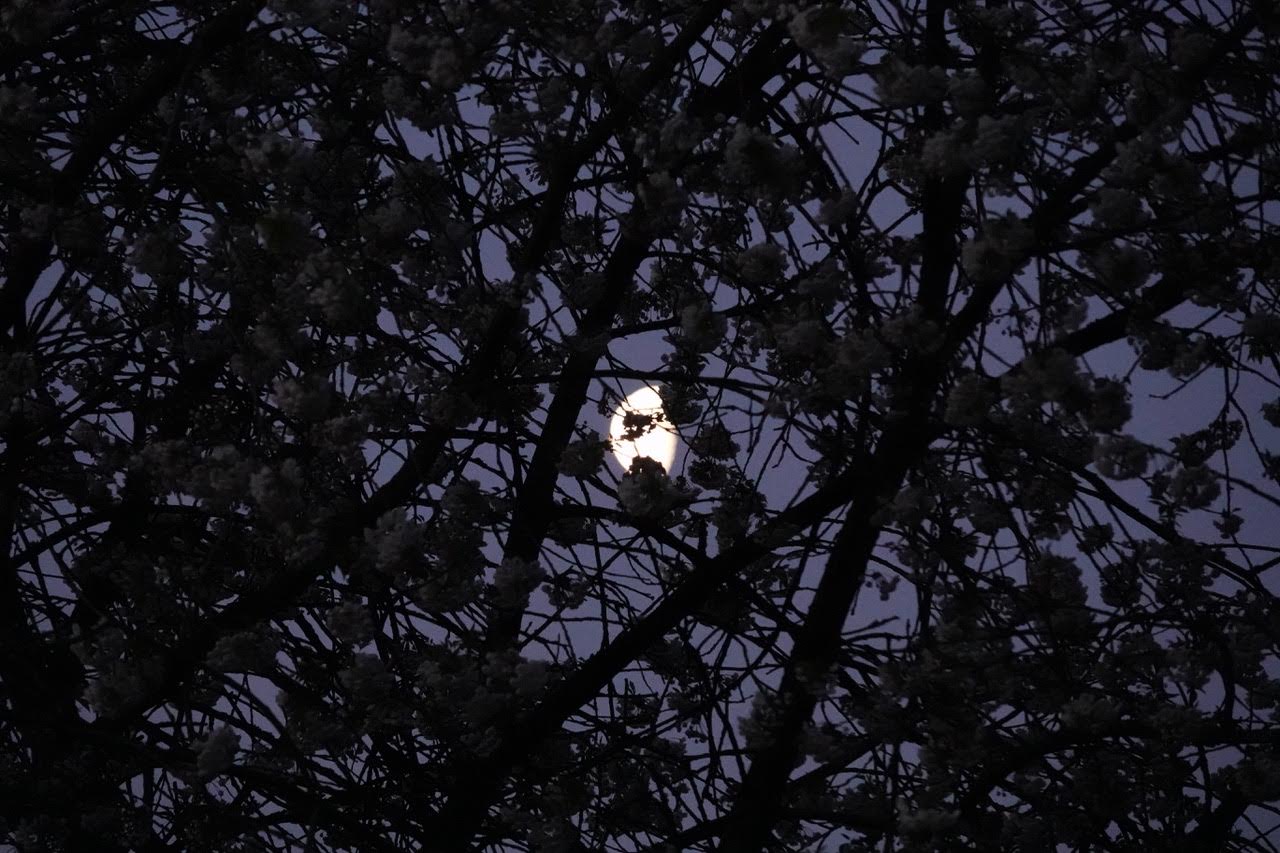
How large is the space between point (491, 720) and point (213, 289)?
129cm

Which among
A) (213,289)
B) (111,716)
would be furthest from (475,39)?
(111,716)

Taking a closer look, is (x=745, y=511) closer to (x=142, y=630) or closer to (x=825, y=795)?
(x=825, y=795)

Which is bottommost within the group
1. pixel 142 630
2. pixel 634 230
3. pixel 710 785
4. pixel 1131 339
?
pixel 142 630

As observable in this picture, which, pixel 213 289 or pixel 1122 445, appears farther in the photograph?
pixel 213 289

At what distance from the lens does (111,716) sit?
10.8 feet

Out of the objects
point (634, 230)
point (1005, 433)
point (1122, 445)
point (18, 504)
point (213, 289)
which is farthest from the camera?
point (18, 504)

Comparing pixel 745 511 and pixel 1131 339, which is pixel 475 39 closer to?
pixel 745 511

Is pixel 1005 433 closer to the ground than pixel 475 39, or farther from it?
closer to the ground

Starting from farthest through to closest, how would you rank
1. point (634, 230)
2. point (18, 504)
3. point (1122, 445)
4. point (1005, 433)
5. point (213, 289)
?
1. point (18, 504)
2. point (213, 289)
3. point (634, 230)
4. point (1005, 433)
5. point (1122, 445)

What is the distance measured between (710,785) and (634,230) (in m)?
1.45

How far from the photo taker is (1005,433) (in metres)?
2.97

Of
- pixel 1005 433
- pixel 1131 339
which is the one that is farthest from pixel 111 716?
pixel 1131 339

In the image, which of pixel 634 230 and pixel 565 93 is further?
pixel 565 93

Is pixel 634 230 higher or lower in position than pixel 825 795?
higher
